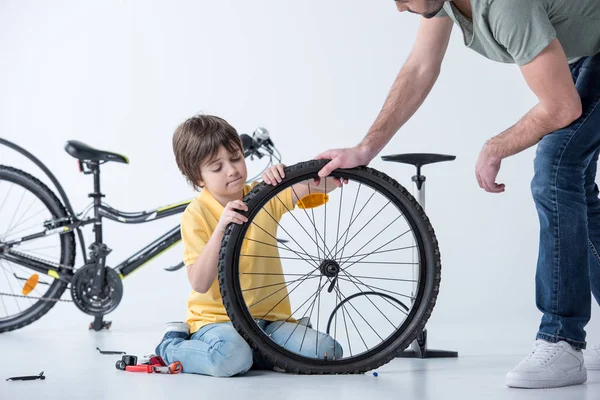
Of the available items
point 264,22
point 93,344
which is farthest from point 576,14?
point 264,22

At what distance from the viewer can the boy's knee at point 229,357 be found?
6.58 feet

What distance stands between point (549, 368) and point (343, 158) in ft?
2.43

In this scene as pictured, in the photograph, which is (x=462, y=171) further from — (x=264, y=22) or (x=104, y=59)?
(x=104, y=59)

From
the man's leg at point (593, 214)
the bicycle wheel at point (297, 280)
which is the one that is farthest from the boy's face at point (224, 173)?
the man's leg at point (593, 214)

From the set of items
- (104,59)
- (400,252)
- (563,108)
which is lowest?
(400,252)

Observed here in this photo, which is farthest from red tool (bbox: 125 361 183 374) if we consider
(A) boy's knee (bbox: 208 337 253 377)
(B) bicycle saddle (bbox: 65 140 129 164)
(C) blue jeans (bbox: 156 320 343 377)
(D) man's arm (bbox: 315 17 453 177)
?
(B) bicycle saddle (bbox: 65 140 129 164)

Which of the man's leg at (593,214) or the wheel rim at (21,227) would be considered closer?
the man's leg at (593,214)

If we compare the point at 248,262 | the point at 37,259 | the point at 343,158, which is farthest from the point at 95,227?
the point at 343,158

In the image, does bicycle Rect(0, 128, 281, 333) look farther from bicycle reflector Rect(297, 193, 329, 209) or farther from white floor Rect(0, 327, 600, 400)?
bicycle reflector Rect(297, 193, 329, 209)

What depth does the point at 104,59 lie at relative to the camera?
444 cm

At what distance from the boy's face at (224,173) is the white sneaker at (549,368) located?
93 cm

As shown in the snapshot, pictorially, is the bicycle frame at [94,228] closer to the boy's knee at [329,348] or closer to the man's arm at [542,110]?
the boy's knee at [329,348]

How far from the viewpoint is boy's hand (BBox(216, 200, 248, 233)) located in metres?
2.01

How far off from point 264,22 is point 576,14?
2763mm
